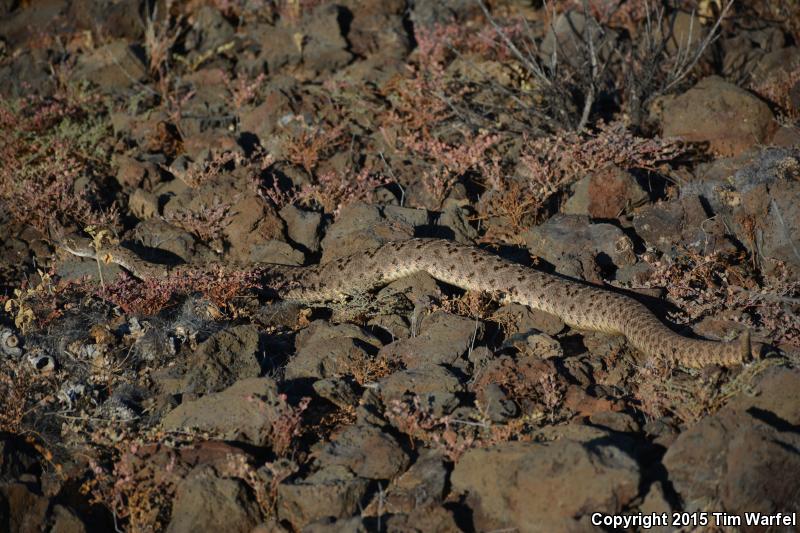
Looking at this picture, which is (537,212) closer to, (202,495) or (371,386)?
(371,386)

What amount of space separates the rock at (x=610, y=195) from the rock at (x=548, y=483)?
3.72 m

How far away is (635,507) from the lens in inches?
193

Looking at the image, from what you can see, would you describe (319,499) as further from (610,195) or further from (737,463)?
(610,195)

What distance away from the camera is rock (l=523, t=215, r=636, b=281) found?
753 cm

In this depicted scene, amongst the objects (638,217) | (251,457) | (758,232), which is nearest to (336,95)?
(638,217)

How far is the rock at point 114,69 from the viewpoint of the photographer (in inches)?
448

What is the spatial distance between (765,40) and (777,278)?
542 cm

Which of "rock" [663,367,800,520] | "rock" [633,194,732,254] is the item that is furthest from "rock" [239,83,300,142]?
"rock" [663,367,800,520]

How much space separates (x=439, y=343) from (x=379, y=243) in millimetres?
1741

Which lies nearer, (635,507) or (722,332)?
(635,507)

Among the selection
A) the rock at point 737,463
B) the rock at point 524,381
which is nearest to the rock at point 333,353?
the rock at point 524,381

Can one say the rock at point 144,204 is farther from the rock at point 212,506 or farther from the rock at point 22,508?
the rock at point 212,506

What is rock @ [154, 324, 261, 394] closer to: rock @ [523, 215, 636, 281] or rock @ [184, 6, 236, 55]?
rock @ [523, 215, 636, 281]

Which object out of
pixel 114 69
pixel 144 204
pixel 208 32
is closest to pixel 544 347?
pixel 144 204
